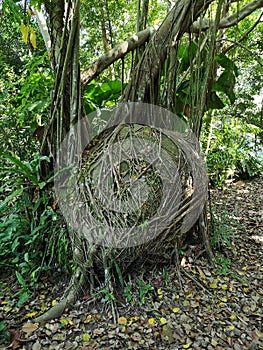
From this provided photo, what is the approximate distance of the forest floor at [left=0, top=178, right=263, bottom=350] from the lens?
1592 millimetres

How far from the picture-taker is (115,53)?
7.61 ft

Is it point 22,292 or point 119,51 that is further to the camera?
point 119,51

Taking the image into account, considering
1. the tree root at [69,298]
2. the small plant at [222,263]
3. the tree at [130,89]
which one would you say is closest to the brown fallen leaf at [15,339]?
the tree root at [69,298]

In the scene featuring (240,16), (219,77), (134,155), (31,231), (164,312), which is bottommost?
(164,312)

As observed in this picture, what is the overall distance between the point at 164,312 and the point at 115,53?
5.71ft

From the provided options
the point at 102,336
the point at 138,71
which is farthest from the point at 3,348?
the point at 138,71

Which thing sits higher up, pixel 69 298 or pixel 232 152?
pixel 232 152

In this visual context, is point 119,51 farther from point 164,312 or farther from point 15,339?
point 15,339

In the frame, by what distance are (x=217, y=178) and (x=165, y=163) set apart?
207 cm

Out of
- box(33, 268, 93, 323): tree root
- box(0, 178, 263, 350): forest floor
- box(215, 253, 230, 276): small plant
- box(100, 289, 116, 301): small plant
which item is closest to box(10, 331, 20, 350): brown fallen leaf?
box(0, 178, 263, 350): forest floor

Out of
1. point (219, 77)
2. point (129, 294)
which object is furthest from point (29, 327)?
point (219, 77)

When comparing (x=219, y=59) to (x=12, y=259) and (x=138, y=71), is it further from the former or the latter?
Answer: (x=12, y=259)

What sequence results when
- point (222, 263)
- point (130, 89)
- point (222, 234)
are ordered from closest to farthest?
point (222, 263)
point (130, 89)
point (222, 234)

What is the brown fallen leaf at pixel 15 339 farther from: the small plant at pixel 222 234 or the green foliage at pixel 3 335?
the small plant at pixel 222 234
